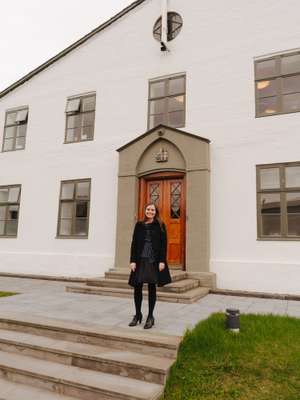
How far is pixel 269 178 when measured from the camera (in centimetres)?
859

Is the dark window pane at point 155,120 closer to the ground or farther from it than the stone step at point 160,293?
farther from it

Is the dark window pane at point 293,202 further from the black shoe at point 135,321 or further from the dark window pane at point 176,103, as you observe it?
the black shoe at point 135,321

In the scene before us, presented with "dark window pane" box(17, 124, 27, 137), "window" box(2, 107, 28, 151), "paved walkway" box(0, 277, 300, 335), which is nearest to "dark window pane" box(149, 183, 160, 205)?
"paved walkway" box(0, 277, 300, 335)

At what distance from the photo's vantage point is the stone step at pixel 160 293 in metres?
7.06

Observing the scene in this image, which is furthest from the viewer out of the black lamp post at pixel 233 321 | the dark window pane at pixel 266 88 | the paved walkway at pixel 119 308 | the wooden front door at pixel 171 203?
the wooden front door at pixel 171 203

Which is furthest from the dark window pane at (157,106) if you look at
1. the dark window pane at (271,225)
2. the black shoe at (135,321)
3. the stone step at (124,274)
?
the black shoe at (135,321)

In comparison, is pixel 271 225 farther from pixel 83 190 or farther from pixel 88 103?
pixel 88 103

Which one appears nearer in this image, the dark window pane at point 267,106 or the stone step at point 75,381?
the stone step at point 75,381

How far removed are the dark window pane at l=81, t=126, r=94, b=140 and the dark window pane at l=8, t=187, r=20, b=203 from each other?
331 cm

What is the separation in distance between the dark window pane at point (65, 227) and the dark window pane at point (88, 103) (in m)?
3.98

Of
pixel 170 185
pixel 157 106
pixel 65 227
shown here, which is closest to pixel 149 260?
pixel 170 185

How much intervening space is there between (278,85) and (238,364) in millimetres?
7480

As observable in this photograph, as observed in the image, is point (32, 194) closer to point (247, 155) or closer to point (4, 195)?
point (4, 195)

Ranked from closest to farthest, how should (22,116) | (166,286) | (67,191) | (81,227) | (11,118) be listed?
(166,286), (81,227), (67,191), (22,116), (11,118)
